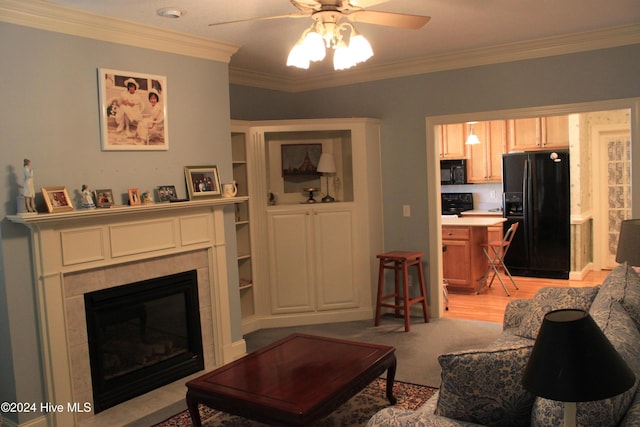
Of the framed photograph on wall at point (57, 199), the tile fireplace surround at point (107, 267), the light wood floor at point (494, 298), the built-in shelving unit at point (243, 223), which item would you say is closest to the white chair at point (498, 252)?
the light wood floor at point (494, 298)

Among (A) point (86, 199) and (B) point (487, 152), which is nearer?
(A) point (86, 199)

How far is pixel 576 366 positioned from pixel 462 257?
16.9 feet

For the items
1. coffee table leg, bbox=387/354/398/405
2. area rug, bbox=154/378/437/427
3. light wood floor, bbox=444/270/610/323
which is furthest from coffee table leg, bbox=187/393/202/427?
light wood floor, bbox=444/270/610/323

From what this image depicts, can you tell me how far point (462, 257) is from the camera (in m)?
6.30

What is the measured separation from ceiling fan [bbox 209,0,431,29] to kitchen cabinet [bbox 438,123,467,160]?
17.3 ft

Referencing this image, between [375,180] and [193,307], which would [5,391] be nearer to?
[193,307]

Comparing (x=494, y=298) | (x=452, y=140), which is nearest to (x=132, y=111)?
(x=494, y=298)

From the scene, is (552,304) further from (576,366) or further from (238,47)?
(238,47)

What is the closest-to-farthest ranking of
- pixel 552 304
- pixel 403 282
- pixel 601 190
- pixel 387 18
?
1. pixel 387 18
2. pixel 552 304
3. pixel 403 282
4. pixel 601 190

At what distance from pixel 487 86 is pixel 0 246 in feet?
13.3

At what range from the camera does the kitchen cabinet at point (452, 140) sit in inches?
304

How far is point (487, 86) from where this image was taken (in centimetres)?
485

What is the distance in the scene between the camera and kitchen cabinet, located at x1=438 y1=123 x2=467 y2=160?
7.72m

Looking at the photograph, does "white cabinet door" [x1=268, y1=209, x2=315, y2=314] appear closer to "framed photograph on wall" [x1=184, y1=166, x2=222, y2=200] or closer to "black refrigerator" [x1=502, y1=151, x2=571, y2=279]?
"framed photograph on wall" [x1=184, y1=166, x2=222, y2=200]
